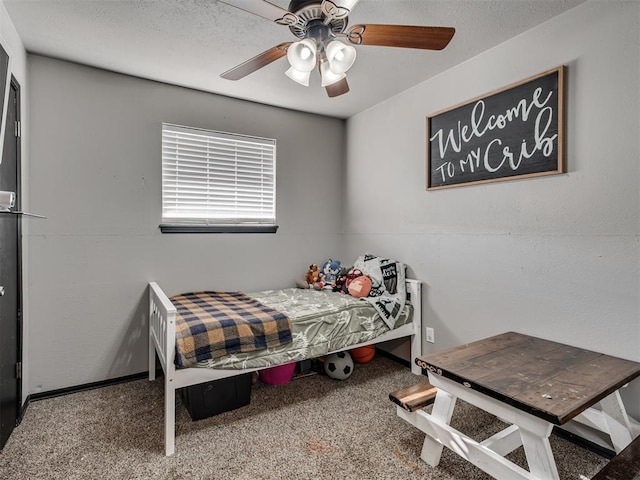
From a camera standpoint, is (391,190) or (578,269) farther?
(391,190)

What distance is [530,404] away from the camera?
1260 mm

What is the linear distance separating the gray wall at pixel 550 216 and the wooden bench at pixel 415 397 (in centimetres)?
76

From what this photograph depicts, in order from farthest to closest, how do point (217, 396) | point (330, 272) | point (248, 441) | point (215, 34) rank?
1. point (330, 272)
2. point (217, 396)
3. point (215, 34)
4. point (248, 441)

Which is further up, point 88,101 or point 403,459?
point 88,101

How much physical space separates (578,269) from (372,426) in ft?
4.82

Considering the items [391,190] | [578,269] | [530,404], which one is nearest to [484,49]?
[391,190]

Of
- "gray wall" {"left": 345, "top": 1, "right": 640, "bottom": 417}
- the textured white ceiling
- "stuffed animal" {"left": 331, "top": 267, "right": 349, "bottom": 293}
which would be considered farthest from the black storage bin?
the textured white ceiling

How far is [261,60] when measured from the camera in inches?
67.6

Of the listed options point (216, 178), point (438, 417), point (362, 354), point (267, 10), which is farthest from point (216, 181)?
point (438, 417)

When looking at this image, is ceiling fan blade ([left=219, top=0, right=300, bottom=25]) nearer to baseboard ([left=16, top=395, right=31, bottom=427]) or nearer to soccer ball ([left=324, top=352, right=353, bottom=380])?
soccer ball ([left=324, top=352, right=353, bottom=380])

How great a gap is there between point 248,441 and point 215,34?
93.8 inches

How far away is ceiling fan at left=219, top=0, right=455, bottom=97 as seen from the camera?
52.9 inches

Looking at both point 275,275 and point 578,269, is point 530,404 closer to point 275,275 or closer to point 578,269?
point 578,269

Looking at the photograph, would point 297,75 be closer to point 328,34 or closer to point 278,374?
point 328,34
